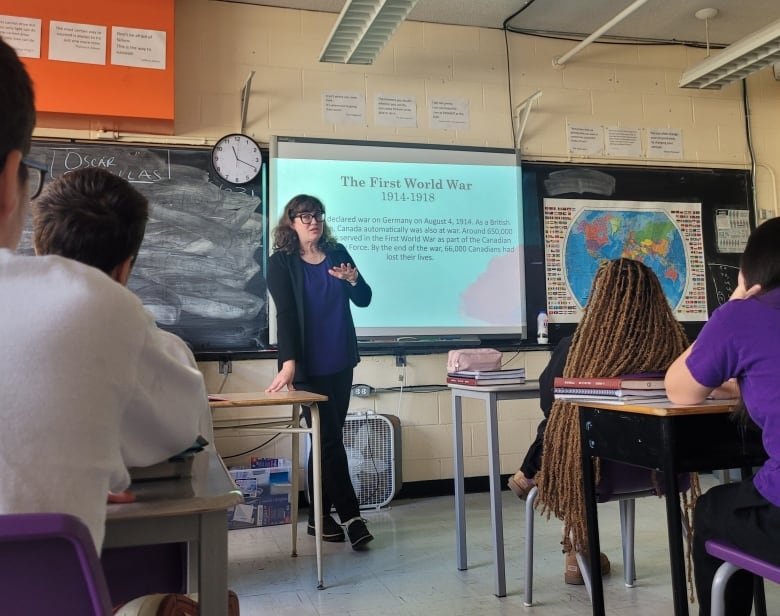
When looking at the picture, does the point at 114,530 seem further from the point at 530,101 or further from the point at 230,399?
the point at 530,101

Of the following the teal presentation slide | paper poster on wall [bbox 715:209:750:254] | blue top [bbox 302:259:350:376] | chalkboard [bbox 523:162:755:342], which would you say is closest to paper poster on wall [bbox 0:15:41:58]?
the teal presentation slide

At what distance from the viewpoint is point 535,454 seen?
7.41 feet

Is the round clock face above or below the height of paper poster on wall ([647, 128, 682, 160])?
below

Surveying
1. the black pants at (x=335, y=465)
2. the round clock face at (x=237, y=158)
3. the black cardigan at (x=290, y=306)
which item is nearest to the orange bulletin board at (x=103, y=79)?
the round clock face at (x=237, y=158)

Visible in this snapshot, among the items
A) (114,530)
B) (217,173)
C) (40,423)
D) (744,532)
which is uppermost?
(217,173)

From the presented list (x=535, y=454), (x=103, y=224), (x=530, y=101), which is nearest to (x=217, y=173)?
(x=530, y=101)

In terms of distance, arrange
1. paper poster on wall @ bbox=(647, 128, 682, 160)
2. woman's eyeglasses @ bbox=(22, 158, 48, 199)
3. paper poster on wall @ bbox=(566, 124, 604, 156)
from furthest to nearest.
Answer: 1. paper poster on wall @ bbox=(647, 128, 682, 160)
2. paper poster on wall @ bbox=(566, 124, 604, 156)
3. woman's eyeglasses @ bbox=(22, 158, 48, 199)

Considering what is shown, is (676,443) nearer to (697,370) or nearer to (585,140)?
(697,370)

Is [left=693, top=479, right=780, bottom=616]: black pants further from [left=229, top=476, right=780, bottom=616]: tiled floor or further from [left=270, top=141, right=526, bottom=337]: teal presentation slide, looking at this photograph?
[left=270, top=141, right=526, bottom=337]: teal presentation slide

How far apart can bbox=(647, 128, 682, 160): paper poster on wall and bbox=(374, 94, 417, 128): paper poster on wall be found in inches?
66.0

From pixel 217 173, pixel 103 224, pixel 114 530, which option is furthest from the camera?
pixel 217 173

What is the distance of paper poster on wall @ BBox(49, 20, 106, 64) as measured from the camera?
11.4ft

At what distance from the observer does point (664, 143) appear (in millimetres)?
4664

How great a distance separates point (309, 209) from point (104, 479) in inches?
106
